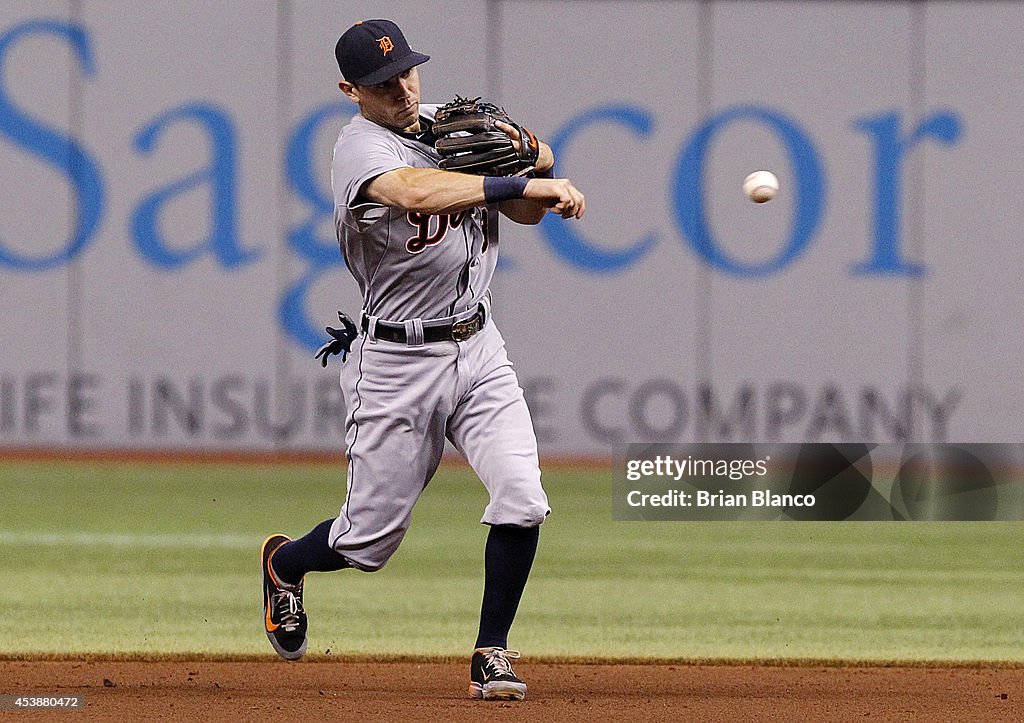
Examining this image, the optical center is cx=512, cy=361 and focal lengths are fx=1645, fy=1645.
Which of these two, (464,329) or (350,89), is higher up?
(350,89)

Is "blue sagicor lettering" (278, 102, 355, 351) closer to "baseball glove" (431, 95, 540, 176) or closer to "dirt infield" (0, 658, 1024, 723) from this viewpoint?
"dirt infield" (0, 658, 1024, 723)

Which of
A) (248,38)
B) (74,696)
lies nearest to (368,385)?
(74,696)

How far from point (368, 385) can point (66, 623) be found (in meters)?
2.31

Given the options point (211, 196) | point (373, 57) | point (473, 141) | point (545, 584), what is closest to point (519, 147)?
point (473, 141)

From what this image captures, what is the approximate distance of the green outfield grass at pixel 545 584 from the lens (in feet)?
A: 19.9

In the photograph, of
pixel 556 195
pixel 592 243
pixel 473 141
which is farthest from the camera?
pixel 592 243

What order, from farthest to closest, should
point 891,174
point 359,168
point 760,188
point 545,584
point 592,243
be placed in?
point 592,243
point 891,174
point 545,584
point 760,188
point 359,168

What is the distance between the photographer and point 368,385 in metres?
4.66

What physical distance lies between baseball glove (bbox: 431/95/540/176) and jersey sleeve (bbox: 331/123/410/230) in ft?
0.43

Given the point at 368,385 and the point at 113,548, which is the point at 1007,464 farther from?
the point at 368,385

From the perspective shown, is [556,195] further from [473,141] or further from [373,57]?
[373,57]

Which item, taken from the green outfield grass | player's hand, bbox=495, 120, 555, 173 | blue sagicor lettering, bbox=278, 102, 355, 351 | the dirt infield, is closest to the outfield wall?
blue sagicor lettering, bbox=278, 102, 355, 351

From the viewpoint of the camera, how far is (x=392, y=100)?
4617mm

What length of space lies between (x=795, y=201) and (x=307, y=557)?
9344 millimetres
